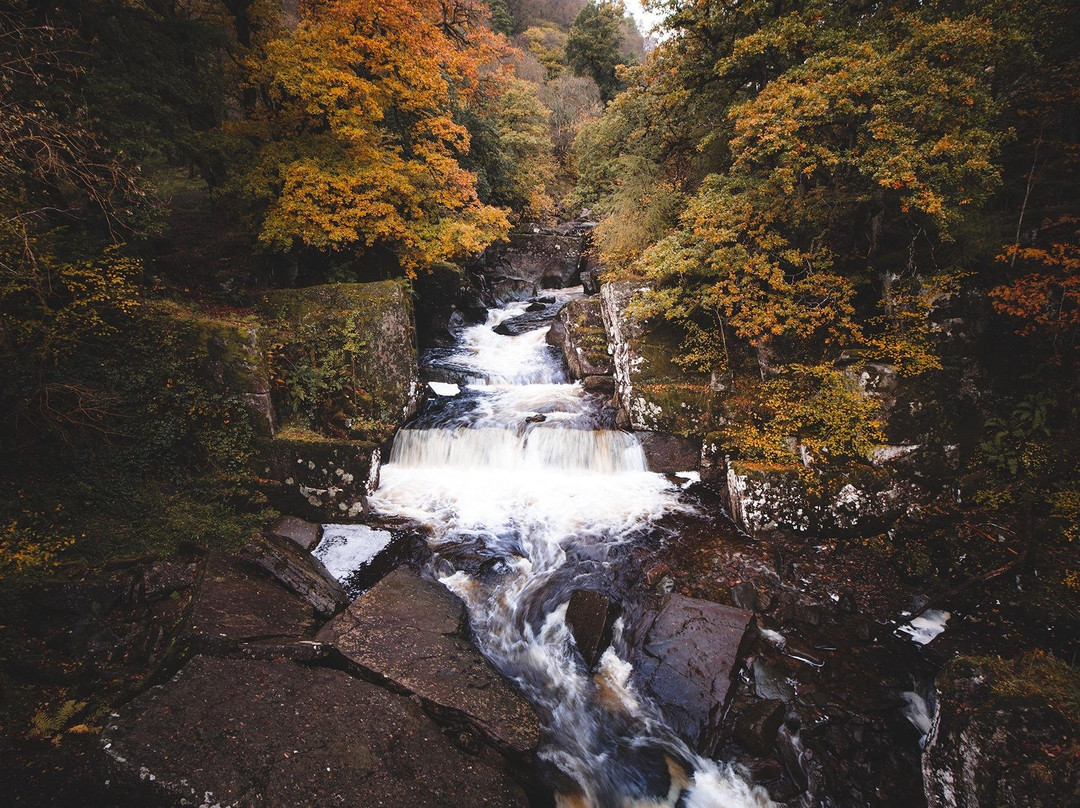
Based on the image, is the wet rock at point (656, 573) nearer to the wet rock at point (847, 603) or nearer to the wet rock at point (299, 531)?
the wet rock at point (847, 603)

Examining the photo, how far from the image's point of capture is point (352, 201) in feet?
29.2

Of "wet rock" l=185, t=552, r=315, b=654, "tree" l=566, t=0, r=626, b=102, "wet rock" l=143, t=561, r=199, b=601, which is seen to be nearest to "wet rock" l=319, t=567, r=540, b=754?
"wet rock" l=185, t=552, r=315, b=654

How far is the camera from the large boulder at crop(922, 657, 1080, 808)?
3172 millimetres

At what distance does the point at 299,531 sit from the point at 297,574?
1810 millimetres

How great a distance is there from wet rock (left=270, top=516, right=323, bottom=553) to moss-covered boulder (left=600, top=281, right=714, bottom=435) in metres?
6.75

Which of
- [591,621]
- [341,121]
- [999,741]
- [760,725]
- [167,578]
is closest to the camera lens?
[999,741]

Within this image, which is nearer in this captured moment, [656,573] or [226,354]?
[656,573]

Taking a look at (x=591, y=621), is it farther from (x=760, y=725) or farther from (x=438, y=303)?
(x=438, y=303)

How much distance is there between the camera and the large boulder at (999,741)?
317 centimetres

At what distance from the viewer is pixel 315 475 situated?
7922mm

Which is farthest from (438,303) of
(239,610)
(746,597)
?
A: (746,597)

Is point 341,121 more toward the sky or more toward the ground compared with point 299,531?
more toward the sky

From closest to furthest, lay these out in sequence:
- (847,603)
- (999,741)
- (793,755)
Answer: (999,741) → (793,755) → (847,603)

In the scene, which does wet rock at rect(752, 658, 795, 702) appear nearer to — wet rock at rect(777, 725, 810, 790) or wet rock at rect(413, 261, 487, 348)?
wet rock at rect(777, 725, 810, 790)
